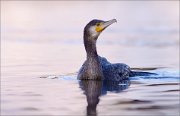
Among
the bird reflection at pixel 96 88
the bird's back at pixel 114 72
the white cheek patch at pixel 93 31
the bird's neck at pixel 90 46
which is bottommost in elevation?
the bird reflection at pixel 96 88

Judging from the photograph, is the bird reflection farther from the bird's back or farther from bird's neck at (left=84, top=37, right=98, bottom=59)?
bird's neck at (left=84, top=37, right=98, bottom=59)

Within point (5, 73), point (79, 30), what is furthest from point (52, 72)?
point (79, 30)

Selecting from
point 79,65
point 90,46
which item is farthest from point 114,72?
point 79,65

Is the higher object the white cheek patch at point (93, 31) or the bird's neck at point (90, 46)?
the white cheek patch at point (93, 31)

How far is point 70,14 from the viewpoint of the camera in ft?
117

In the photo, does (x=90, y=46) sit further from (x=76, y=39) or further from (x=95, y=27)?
(x=76, y=39)

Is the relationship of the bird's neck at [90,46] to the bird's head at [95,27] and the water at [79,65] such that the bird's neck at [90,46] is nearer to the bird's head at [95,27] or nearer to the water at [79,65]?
the bird's head at [95,27]

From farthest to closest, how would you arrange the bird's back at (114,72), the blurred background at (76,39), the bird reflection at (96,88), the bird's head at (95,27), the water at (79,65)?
1. the blurred background at (76,39)
2. the bird's back at (114,72)
3. the bird's head at (95,27)
4. the bird reflection at (96,88)
5. the water at (79,65)

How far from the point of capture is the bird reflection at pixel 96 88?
9680 mm

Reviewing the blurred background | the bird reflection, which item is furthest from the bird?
the blurred background

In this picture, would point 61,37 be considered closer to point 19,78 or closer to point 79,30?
point 79,30

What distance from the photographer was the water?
920 cm

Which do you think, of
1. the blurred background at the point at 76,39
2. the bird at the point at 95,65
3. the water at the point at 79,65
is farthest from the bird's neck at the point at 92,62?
the blurred background at the point at 76,39

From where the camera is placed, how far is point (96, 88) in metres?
11.3
